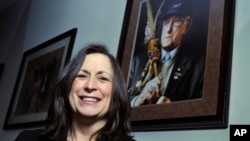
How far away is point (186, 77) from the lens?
1.20 metres

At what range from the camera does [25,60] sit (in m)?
2.42

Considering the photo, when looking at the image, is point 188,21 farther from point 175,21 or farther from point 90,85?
point 90,85

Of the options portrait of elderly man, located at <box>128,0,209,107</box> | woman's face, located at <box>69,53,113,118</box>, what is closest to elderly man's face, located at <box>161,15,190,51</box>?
portrait of elderly man, located at <box>128,0,209,107</box>

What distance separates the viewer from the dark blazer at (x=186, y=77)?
1.15 metres

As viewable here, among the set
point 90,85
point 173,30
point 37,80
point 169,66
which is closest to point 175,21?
point 173,30

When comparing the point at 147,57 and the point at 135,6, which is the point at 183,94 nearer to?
the point at 147,57

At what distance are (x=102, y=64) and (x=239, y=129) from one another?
45 cm

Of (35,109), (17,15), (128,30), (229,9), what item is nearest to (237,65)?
(229,9)

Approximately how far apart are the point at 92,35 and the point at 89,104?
2.68 feet

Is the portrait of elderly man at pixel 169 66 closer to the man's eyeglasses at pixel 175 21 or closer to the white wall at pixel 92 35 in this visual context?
the man's eyeglasses at pixel 175 21

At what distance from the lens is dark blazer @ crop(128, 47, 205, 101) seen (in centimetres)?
115

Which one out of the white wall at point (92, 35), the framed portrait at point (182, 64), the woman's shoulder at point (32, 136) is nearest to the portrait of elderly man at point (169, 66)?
the framed portrait at point (182, 64)

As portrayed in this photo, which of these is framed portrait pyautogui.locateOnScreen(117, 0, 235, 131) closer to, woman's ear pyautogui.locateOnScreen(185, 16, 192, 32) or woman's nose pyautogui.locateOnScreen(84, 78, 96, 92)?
woman's ear pyautogui.locateOnScreen(185, 16, 192, 32)

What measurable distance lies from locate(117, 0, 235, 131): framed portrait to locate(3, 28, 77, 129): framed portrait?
0.58 m
